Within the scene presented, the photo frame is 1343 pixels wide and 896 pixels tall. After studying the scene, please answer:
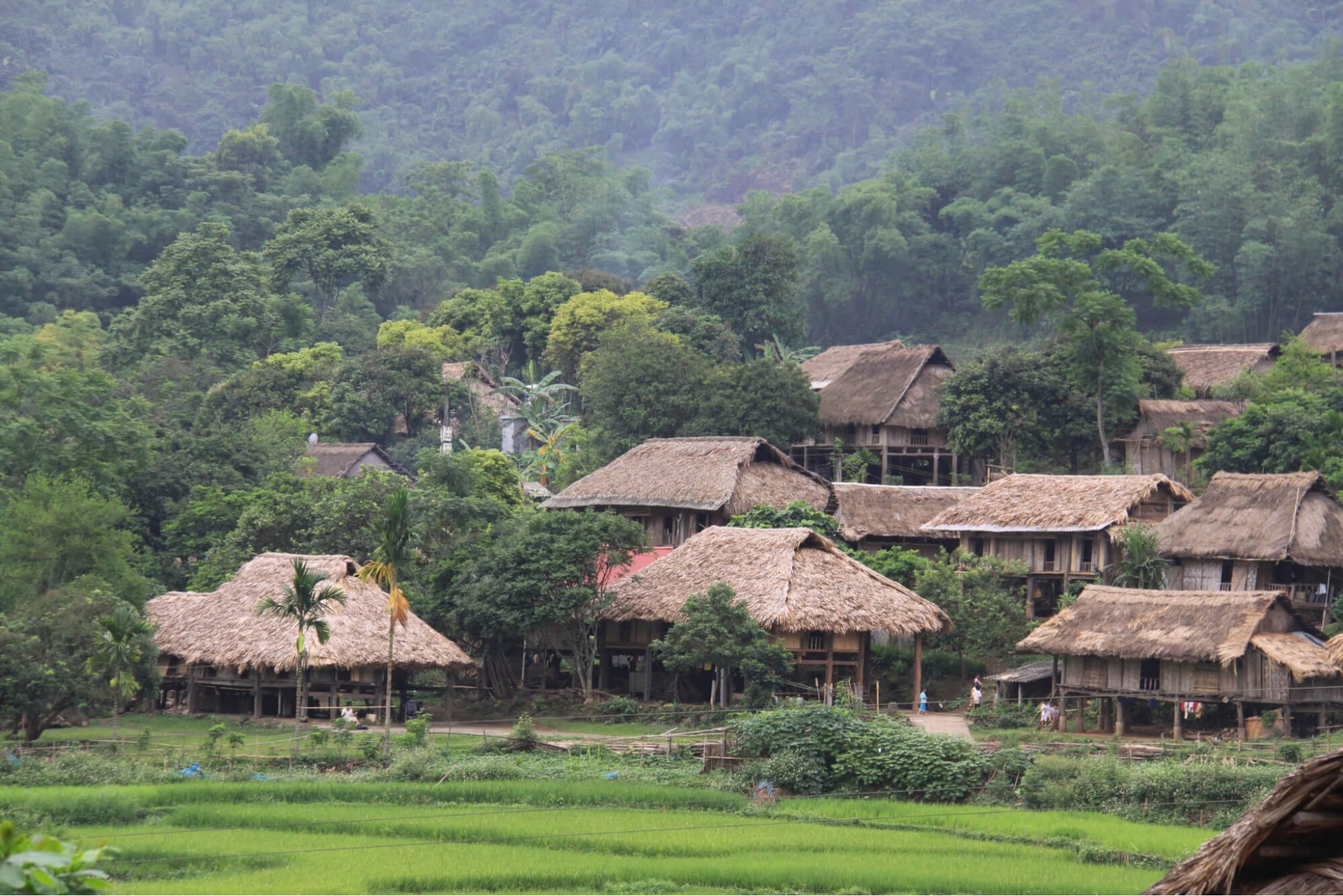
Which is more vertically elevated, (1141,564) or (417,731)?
(1141,564)

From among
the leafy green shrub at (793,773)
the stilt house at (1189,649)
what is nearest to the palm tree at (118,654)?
the leafy green shrub at (793,773)

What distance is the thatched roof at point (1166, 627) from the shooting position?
90.0 ft

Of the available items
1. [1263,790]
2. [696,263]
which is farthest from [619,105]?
[1263,790]

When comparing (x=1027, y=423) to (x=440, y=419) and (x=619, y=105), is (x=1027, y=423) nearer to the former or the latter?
(x=440, y=419)

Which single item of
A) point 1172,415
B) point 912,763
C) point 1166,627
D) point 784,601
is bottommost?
point 912,763

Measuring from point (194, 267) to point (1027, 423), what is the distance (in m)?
27.3

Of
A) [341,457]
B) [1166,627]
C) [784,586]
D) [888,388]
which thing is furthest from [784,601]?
[341,457]

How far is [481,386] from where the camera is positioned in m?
53.1

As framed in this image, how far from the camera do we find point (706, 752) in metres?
25.1

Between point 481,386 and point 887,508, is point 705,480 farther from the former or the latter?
point 481,386

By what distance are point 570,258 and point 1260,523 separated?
5899cm

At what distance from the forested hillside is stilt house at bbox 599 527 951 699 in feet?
289

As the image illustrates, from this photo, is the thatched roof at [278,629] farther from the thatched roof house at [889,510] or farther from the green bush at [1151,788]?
the green bush at [1151,788]

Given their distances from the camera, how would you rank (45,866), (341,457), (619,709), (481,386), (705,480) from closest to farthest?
(45,866), (619,709), (705,480), (341,457), (481,386)
